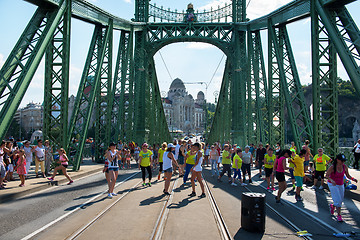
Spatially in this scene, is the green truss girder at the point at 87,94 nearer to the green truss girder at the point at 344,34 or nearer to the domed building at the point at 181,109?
the green truss girder at the point at 344,34

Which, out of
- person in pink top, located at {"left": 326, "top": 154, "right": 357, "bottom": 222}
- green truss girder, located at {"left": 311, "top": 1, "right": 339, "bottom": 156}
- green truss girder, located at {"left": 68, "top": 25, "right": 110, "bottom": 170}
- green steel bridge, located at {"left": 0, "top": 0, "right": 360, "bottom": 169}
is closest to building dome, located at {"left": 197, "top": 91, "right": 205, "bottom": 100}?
green steel bridge, located at {"left": 0, "top": 0, "right": 360, "bottom": 169}

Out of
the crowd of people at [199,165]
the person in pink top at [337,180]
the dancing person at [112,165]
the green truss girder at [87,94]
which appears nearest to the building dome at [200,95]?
the green truss girder at [87,94]

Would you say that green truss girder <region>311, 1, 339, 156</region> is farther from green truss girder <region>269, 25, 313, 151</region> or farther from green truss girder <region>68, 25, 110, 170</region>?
green truss girder <region>68, 25, 110, 170</region>

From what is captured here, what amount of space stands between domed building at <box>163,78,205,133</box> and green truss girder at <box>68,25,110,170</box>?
116 m

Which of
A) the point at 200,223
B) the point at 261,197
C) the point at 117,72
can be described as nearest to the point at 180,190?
the point at 200,223

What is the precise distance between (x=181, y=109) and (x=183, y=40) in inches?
4624

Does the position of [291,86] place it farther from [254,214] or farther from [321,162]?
[254,214]

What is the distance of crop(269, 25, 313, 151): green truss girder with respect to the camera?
1173 centimetres

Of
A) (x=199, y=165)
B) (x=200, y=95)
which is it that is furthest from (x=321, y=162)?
(x=200, y=95)

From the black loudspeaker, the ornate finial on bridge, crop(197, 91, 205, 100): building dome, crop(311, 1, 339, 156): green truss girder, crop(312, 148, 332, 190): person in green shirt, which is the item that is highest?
crop(197, 91, 205, 100): building dome

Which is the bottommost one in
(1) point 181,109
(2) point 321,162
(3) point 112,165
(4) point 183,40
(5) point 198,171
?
(5) point 198,171

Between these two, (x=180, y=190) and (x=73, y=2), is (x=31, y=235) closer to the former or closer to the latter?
(x=180, y=190)

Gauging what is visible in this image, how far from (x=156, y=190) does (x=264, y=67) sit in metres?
10.8

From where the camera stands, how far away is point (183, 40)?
23438 millimetres
